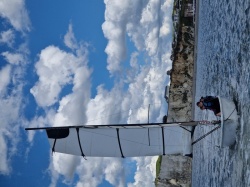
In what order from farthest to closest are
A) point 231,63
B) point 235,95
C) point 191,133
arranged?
point 191,133
point 231,63
point 235,95

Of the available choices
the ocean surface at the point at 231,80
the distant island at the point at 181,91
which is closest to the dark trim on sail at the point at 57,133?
the ocean surface at the point at 231,80

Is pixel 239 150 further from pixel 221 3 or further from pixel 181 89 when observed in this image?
pixel 181 89

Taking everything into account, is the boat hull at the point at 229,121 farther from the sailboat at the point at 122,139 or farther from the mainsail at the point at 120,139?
the mainsail at the point at 120,139

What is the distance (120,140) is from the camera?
18.5m

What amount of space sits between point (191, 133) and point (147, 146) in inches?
92.9

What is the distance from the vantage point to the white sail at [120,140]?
717 inches

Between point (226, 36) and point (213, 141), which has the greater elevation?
point (226, 36)

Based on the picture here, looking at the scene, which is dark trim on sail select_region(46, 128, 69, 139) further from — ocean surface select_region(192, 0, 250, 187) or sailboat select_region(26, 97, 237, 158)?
ocean surface select_region(192, 0, 250, 187)

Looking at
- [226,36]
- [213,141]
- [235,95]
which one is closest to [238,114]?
[235,95]

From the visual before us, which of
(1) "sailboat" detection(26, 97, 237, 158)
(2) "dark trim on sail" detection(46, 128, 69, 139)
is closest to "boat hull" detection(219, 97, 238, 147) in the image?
(1) "sailboat" detection(26, 97, 237, 158)

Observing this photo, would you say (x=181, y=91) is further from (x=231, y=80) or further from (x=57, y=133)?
(x=231, y=80)

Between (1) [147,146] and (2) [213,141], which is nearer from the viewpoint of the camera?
(2) [213,141]

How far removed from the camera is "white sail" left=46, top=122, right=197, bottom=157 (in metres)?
18.2

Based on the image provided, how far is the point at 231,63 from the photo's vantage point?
1296cm
